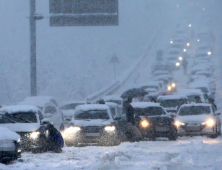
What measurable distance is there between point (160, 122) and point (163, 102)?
8.61m

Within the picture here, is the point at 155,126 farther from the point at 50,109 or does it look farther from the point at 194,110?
the point at 50,109

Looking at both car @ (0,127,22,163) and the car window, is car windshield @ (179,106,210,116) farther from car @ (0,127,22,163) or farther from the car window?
car @ (0,127,22,163)

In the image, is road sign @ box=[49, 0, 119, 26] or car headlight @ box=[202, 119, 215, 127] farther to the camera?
road sign @ box=[49, 0, 119, 26]

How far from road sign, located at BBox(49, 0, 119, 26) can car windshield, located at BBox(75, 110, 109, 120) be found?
14.7 feet

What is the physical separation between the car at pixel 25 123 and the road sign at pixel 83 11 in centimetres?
534

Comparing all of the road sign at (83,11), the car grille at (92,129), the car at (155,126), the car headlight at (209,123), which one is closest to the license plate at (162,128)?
the car at (155,126)

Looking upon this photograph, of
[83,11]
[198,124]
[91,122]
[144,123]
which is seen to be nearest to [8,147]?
[91,122]

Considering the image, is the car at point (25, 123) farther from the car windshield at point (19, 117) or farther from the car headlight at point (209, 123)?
the car headlight at point (209, 123)

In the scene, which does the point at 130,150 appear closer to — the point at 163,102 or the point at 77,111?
Result: the point at 77,111

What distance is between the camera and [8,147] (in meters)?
10.9

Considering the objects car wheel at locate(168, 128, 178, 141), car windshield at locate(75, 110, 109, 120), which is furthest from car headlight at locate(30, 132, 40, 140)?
car wheel at locate(168, 128, 178, 141)

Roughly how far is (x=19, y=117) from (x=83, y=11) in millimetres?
6110

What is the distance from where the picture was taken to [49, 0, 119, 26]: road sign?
63.6ft

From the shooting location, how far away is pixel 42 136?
13.8 metres
